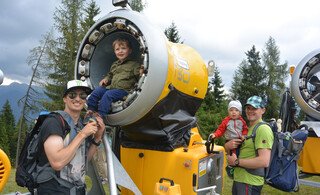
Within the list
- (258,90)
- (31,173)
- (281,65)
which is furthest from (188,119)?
(281,65)

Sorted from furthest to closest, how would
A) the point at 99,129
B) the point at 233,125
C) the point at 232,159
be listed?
the point at 233,125 → the point at 232,159 → the point at 99,129

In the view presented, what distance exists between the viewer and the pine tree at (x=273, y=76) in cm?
4325

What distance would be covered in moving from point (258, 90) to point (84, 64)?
136 feet

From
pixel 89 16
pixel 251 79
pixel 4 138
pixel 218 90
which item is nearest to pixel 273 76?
pixel 251 79

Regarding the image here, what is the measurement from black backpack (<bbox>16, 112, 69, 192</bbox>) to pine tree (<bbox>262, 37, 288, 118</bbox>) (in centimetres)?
4132

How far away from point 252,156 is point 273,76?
42342 mm

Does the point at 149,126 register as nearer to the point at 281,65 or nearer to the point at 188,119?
the point at 188,119

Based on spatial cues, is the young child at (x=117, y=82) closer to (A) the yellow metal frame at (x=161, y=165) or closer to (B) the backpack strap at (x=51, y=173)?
(B) the backpack strap at (x=51, y=173)

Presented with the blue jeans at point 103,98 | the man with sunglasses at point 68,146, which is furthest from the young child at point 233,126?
the man with sunglasses at point 68,146

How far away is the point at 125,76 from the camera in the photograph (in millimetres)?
3822

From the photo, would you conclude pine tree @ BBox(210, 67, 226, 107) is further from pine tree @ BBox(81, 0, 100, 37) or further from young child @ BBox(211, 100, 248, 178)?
young child @ BBox(211, 100, 248, 178)

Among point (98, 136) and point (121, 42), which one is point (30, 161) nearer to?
point (98, 136)

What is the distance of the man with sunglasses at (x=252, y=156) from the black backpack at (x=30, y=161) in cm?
207

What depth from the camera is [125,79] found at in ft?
12.6
